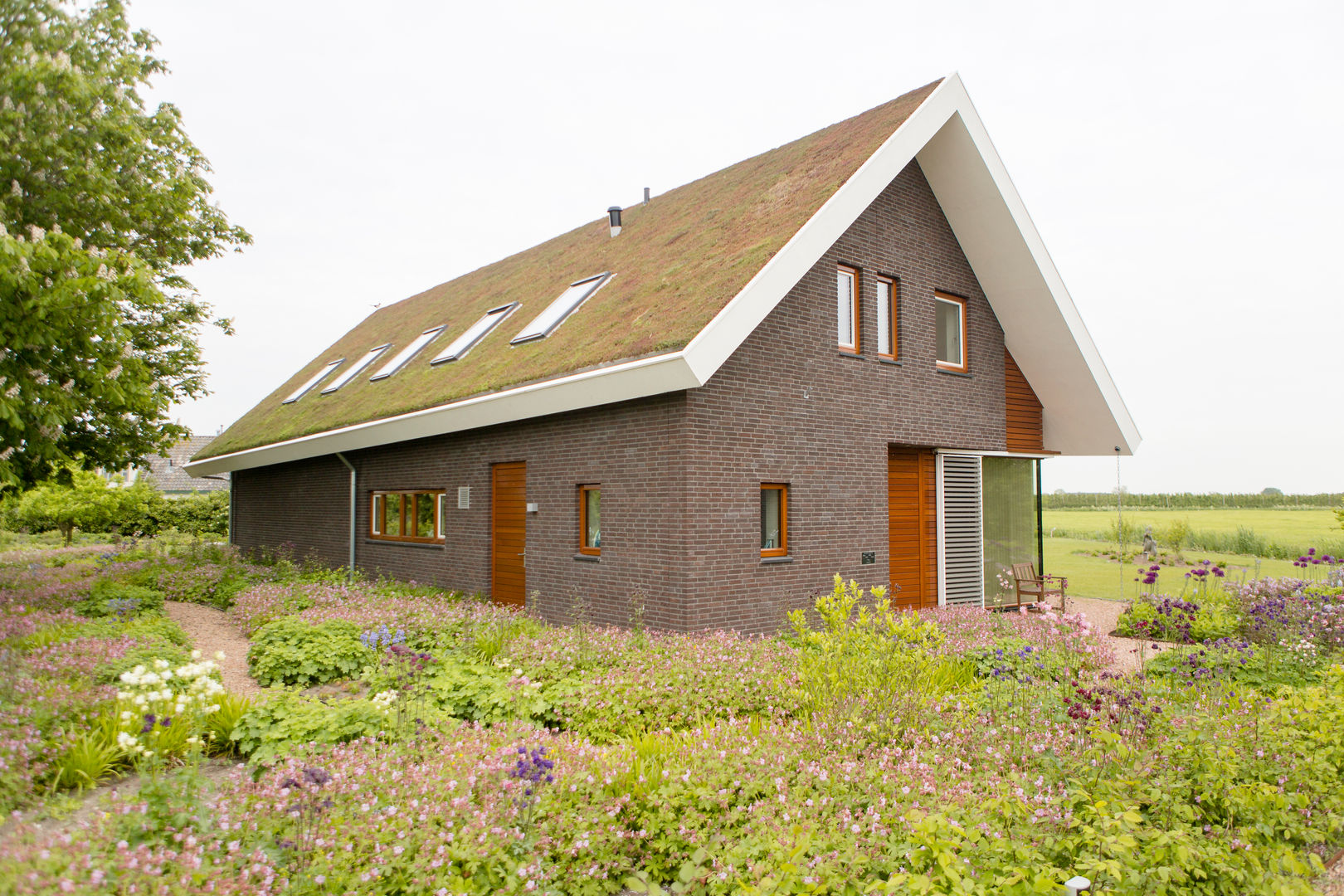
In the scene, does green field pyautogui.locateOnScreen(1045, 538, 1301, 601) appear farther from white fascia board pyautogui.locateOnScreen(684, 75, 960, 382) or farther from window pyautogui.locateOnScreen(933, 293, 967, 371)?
white fascia board pyautogui.locateOnScreen(684, 75, 960, 382)

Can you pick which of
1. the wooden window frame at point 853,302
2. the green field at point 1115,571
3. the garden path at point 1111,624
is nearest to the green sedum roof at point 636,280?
the wooden window frame at point 853,302

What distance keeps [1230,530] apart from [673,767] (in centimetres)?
2105

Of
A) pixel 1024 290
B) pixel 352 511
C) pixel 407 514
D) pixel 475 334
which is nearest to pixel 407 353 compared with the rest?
pixel 475 334

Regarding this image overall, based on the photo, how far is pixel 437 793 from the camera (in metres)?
3.92

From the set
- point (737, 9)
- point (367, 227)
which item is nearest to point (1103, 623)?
point (737, 9)

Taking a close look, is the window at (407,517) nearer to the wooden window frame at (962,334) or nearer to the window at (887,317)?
the window at (887,317)

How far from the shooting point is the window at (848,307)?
33.8 ft

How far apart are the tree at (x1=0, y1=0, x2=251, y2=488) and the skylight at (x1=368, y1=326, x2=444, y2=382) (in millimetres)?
3505

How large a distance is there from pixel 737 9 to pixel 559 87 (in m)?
3.21

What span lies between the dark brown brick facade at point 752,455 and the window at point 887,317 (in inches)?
4.3

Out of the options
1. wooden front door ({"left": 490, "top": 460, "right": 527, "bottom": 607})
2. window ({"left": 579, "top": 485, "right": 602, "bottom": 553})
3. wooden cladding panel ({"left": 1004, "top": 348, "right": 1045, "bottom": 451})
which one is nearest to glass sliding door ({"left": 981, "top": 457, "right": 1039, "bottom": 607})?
wooden cladding panel ({"left": 1004, "top": 348, "right": 1045, "bottom": 451})

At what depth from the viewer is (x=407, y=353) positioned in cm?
1555

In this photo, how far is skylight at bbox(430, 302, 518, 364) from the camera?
1309 centimetres

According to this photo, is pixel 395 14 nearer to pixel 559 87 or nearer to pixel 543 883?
pixel 559 87
